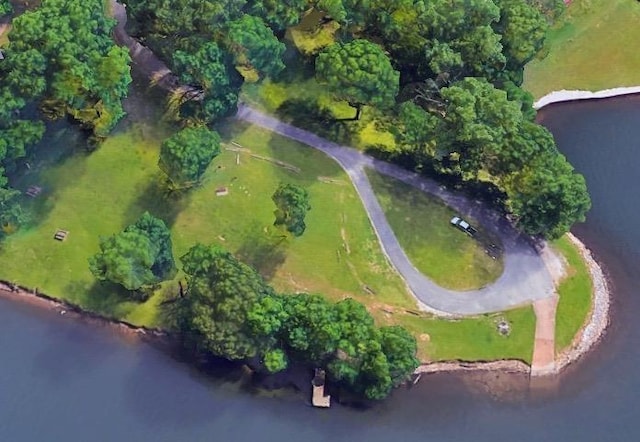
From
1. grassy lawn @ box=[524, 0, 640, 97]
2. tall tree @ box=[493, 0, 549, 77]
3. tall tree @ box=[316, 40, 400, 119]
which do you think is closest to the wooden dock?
tall tree @ box=[316, 40, 400, 119]

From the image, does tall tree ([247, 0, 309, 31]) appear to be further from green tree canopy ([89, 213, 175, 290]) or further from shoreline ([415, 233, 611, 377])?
shoreline ([415, 233, 611, 377])

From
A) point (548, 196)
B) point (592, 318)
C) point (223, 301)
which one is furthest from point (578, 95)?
point (223, 301)

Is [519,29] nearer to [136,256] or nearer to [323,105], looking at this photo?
[323,105]

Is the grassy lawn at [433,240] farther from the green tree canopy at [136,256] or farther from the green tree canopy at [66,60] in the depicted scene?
the green tree canopy at [66,60]

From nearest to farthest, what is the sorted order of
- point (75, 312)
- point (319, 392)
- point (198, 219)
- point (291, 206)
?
1. point (319, 392)
2. point (291, 206)
3. point (75, 312)
4. point (198, 219)

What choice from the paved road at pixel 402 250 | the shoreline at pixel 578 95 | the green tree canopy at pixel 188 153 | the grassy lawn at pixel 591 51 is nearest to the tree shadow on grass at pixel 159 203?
the green tree canopy at pixel 188 153
